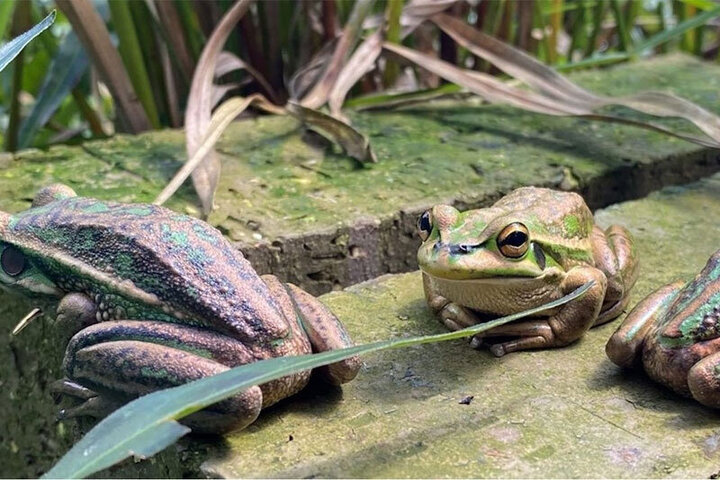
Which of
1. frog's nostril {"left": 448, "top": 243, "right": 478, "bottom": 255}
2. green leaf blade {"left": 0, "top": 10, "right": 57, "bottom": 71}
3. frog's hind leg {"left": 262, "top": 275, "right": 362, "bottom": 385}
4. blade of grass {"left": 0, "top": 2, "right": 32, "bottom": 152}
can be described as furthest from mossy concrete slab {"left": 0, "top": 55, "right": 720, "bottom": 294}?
green leaf blade {"left": 0, "top": 10, "right": 57, "bottom": 71}

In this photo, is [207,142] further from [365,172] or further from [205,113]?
[365,172]

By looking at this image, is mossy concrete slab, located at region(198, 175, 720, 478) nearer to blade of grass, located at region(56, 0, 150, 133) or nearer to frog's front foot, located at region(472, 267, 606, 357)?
frog's front foot, located at region(472, 267, 606, 357)

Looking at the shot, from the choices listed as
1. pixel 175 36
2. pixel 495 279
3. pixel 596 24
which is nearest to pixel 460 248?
pixel 495 279

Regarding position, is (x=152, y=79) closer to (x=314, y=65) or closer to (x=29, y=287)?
(x=314, y=65)

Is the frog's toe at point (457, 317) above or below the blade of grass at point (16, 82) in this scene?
below

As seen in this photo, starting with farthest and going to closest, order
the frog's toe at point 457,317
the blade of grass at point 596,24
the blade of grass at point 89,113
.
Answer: the blade of grass at point 596,24
the blade of grass at point 89,113
the frog's toe at point 457,317

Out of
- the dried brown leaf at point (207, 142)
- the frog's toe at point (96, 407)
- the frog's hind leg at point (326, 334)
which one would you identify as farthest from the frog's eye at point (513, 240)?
the dried brown leaf at point (207, 142)

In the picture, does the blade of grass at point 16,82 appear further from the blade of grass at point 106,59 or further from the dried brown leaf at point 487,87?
the dried brown leaf at point 487,87

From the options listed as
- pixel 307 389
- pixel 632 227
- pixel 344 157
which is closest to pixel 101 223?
pixel 307 389
